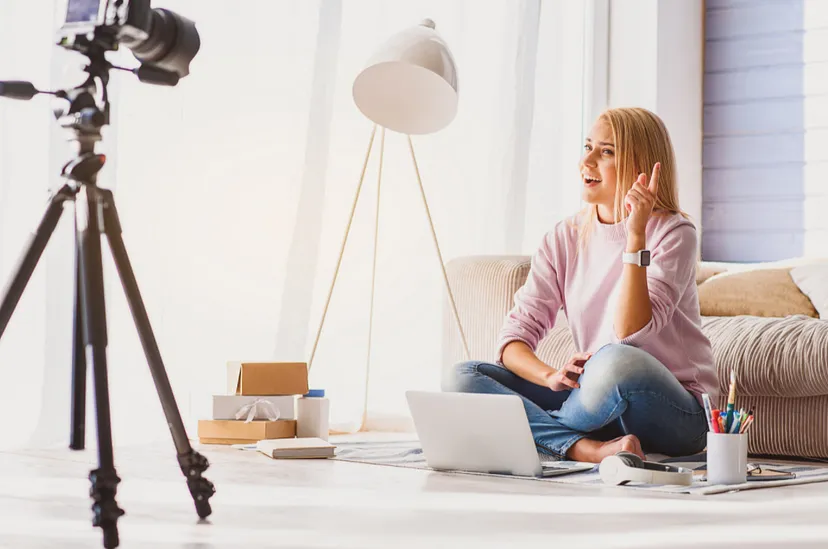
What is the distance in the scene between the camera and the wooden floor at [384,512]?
5.21 ft

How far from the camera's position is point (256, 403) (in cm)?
308

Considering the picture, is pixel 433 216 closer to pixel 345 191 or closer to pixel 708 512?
pixel 345 191

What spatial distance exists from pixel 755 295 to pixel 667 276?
1.01 metres

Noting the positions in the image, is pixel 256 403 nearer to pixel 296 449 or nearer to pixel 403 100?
pixel 296 449

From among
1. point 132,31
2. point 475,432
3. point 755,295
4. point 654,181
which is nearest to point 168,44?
point 132,31

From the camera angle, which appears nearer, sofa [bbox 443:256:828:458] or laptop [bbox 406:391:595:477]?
laptop [bbox 406:391:595:477]

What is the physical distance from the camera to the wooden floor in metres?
1.59

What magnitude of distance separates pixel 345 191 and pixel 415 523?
218cm

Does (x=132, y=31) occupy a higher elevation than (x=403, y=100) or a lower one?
lower

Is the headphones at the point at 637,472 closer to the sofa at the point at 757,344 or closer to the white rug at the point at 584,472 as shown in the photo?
the white rug at the point at 584,472

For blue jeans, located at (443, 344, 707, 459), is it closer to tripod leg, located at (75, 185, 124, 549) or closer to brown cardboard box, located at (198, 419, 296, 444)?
brown cardboard box, located at (198, 419, 296, 444)

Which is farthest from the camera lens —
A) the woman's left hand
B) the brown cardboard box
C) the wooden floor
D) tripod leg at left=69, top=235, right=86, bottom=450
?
the brown cardboard box

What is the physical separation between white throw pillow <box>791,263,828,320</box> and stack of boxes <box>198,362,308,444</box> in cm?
147

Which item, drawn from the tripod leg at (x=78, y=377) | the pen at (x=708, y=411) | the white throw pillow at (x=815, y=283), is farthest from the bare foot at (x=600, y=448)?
the tripod leg at (x=78, y=377)
